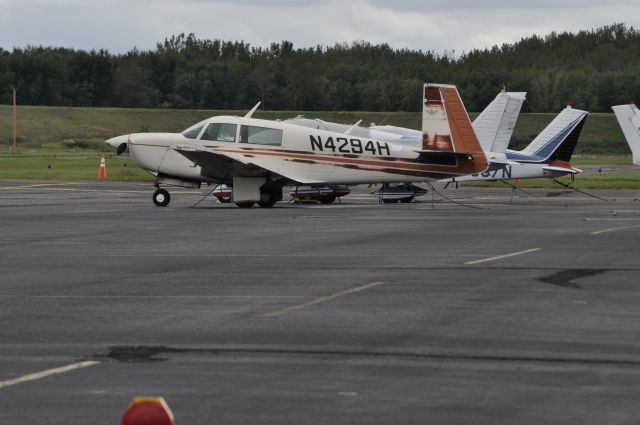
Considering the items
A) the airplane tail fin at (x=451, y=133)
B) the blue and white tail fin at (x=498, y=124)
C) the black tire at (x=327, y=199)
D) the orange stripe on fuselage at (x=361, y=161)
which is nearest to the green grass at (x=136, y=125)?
the blue and white tail fin at (x=498, y=124)

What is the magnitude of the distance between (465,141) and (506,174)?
523 centimetres

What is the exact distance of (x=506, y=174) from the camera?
35844mm

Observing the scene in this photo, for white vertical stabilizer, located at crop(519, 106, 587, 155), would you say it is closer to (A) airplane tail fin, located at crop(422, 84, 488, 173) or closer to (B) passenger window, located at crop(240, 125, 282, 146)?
(A) airplane tail fin, located at crop(422, 84, 488, 173)

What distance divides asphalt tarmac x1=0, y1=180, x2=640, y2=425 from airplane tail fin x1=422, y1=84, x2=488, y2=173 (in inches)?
313

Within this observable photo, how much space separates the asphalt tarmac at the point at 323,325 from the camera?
7688 millimetres

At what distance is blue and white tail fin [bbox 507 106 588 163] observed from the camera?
36.2 meters

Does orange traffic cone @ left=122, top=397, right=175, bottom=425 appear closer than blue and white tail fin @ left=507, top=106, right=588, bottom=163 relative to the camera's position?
Yes

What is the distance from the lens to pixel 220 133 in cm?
3147

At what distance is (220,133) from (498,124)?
945 cm

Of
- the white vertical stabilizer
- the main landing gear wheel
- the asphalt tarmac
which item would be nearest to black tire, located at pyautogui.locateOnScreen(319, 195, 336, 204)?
the main landing gear wheel

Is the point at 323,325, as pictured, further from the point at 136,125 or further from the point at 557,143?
the point at 136,125

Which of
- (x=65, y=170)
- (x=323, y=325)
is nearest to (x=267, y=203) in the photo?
(x=323, y=325)

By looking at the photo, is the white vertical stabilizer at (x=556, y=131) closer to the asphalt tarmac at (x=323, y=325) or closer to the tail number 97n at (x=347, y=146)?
the tail number 97n at (x=347, y=146)

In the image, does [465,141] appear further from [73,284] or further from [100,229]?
[73,284]
